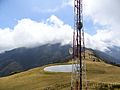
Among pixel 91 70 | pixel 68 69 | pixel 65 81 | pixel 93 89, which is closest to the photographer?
pixel 93 89

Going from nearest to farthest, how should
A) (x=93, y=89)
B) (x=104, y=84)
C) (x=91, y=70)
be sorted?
(x=93, y=89) → (x=104, y=84) → (x=91, y=70)

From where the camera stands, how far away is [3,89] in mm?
112250

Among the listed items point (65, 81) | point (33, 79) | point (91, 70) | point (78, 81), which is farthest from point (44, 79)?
point (78, 81)

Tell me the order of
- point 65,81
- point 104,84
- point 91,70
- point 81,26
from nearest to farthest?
point 81,26, point 104,84, point 65,81, point 91,70

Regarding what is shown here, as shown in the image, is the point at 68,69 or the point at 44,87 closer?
the point at 44,87

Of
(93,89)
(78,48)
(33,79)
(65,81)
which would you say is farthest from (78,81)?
(33,79)

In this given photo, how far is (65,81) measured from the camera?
108 metres

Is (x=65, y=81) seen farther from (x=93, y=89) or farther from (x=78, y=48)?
(x=78, y=48)

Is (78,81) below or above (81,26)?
below

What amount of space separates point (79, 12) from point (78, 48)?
5.20 metres

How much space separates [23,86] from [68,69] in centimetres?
1665

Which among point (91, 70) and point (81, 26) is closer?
point (81, 26)

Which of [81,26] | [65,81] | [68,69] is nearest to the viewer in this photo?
[81,26]

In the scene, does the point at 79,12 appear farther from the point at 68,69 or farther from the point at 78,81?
the point at 68,69
